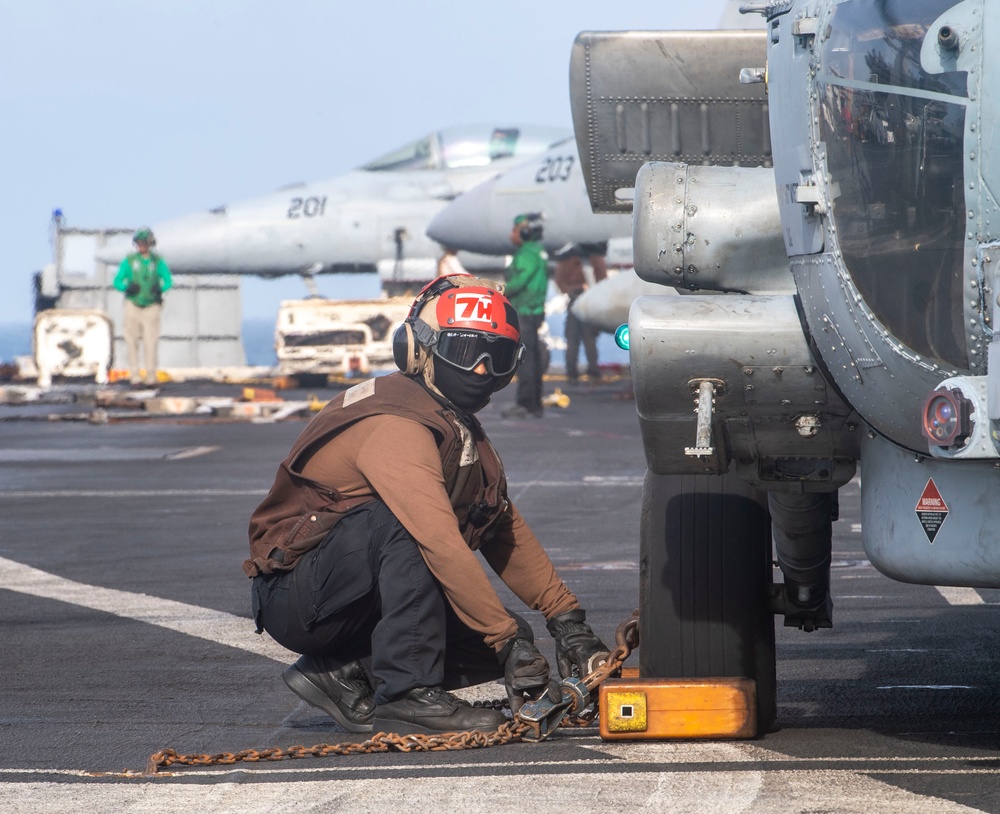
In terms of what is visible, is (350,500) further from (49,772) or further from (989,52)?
(989,52)

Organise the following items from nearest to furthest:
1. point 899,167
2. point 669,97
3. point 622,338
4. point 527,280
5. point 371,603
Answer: point 899,167
point 622,338
point 371,603
point 669,97
point 527,280

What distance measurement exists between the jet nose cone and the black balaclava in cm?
1870

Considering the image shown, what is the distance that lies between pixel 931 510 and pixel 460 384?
55.8 inches

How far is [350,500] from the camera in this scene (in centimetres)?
430

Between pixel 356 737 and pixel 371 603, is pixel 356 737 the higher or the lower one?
the lower one

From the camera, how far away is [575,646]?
4.43 m

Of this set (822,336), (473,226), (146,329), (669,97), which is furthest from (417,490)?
(473,226)

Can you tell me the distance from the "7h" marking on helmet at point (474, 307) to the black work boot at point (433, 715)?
102 cm

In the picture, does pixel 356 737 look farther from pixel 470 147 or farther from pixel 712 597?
pixel 470 147

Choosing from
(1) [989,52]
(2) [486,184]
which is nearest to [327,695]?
(1) [989,52]

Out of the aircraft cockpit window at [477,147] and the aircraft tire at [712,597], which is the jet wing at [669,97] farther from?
the aircraft cockpit window at [477,147]

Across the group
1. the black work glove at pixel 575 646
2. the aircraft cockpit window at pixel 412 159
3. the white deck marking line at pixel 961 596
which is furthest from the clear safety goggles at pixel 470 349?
the aircraft cockpit window at pixel 412 159

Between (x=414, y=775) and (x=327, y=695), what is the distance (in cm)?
76

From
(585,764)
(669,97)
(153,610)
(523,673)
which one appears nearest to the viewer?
(585,764)
